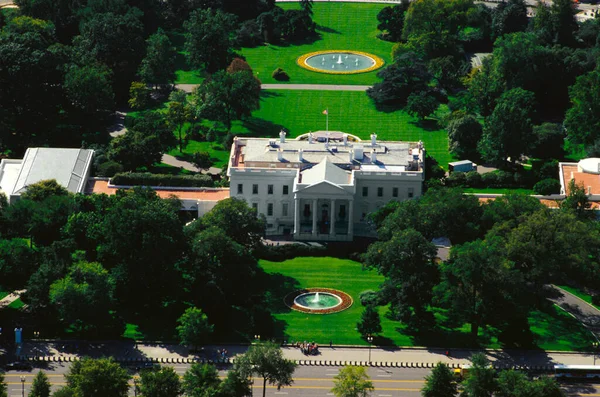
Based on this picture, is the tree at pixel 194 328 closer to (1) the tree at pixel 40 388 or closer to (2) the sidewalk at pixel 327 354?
(2) the sidewalk at pixel 327 354

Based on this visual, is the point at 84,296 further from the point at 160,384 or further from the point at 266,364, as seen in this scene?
the point at 266,364

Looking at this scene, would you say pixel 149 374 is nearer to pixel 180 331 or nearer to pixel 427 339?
pixel 180 331

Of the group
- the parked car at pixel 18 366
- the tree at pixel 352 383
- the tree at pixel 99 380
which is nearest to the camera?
the tree at pixel 99 380

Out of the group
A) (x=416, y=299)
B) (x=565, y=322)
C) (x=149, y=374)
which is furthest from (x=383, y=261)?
(x=149, y=374)

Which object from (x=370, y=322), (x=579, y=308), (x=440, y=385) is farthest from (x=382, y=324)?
(x=579, y=308)

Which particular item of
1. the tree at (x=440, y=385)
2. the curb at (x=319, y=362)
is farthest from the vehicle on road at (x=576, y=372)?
the tree at (x=440, y=385)

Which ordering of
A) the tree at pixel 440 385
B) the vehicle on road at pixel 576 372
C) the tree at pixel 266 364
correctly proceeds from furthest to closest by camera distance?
the vehicle on road at pixel 576 372 < the tree at pixel 266 364 < the tree at pixel 440 385

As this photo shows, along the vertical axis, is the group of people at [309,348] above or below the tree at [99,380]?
below

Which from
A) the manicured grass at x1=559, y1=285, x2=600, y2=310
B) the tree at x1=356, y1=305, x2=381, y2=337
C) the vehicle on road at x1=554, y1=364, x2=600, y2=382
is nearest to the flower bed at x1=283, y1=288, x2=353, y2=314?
the tree at x1=356, y1=305, x2=381, y2=337

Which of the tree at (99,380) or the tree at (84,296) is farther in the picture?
the tree at (84,296)
